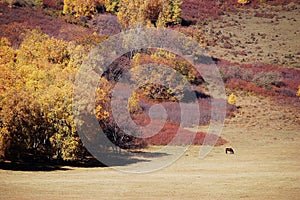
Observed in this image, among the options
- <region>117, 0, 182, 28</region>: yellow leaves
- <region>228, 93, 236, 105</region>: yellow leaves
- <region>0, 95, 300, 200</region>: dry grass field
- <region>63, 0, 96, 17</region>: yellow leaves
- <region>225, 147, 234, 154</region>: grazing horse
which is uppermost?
<region>63, 0, 96, 17</region>: yellow leaves

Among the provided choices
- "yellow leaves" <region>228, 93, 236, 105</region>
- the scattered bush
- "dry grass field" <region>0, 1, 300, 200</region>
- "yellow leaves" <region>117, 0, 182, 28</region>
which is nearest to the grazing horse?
"dry grass field" <region>0, 1, 300, 200</region>

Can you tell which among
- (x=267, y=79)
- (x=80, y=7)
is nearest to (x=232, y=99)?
(x=267, y=79)

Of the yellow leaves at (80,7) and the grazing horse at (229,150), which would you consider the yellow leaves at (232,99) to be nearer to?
the grazing horse at (229,150)

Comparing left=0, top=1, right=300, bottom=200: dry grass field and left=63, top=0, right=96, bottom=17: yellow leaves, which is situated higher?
left=63, top=0, right=96, bottom=17: yellow leaves

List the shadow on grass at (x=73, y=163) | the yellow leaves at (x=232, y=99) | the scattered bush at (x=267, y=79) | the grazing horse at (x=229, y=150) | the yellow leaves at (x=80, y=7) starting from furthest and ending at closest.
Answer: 1. the yellow leaves at (x=80, y=7)
2. the scattered bush at (x=267, y=79)
3. the yellow leaves at (x=232, y=99)
4. the grazing horse at (x=229, y=150)
5. the shadow on grass at (x=73, y=163)

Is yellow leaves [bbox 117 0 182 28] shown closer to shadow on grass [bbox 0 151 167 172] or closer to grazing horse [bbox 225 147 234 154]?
grazing horse [bbox 225 147 234 154]

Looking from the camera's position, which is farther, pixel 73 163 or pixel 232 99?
pixel 232 99

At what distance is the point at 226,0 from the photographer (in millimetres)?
134500

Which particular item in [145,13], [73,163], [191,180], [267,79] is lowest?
[191,180]

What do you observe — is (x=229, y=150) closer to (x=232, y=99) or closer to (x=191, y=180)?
(x=191, y=180)

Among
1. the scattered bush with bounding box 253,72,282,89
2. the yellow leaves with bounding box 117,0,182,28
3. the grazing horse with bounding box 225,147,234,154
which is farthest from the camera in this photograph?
the yellow leaves with bounding box 117,0,182,28

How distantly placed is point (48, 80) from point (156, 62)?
109 feet

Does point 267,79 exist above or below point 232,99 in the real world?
above

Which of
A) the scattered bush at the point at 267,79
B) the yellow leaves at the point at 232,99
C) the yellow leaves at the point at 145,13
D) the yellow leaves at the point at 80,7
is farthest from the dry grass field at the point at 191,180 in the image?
the yellow leaves at the point at 80,7
